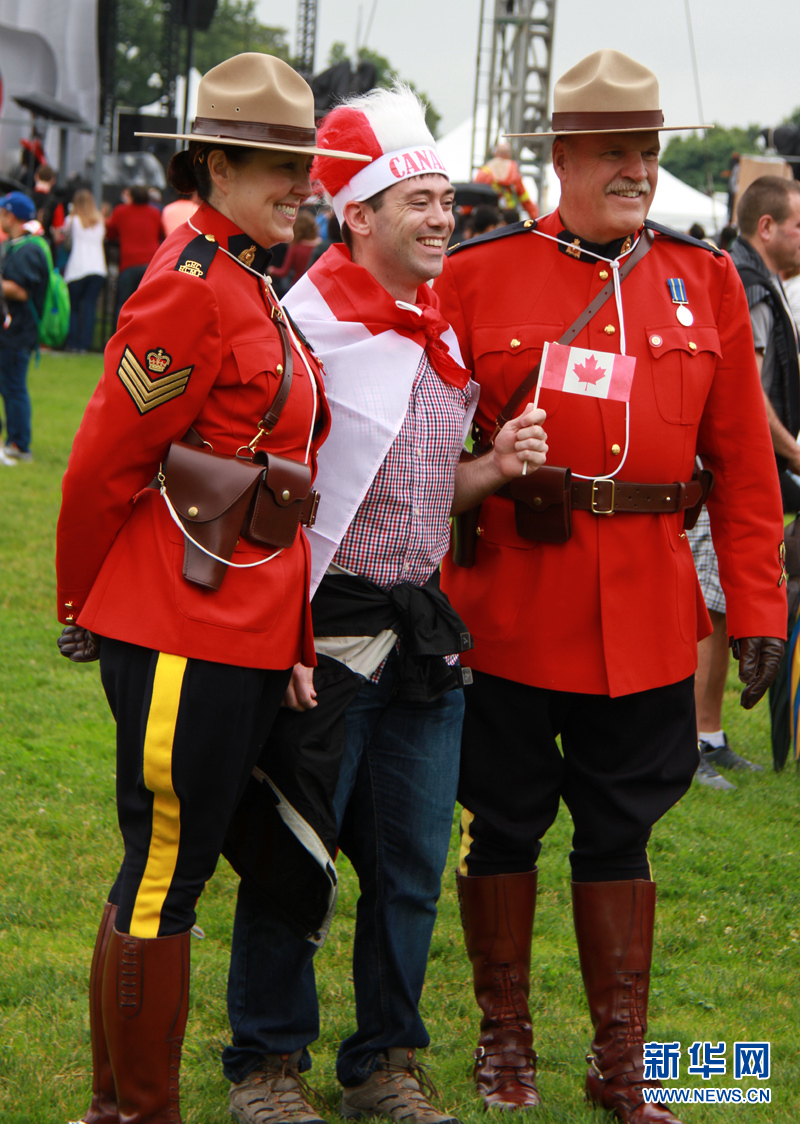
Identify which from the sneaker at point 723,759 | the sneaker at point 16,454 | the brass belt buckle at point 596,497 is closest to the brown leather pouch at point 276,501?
the brass belt buckle at point 596,497

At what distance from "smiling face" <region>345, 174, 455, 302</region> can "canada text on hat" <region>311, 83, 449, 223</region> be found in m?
0.02

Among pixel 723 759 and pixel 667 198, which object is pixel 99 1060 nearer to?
pixel 723 759

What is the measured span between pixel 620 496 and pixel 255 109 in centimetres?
107

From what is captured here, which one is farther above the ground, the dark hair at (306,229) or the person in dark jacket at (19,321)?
the dark hair at (306,229)

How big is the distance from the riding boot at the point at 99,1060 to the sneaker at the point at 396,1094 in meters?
0.57

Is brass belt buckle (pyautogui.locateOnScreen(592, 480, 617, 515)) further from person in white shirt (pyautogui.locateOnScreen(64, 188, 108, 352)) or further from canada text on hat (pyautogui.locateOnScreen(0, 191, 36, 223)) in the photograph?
person in white shirt (pyautogui.locateOnScreen(64, 188, 108, 352))

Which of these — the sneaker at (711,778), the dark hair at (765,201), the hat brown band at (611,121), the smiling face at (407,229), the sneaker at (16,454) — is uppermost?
the dark hair at (765,201)

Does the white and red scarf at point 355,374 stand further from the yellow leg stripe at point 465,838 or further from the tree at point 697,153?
the tree at point 697,153

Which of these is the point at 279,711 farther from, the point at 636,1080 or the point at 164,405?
the point at 636,1080

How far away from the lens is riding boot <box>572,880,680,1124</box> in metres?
2.77

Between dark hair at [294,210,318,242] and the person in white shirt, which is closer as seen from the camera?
dark hair at [294,210,318,242]

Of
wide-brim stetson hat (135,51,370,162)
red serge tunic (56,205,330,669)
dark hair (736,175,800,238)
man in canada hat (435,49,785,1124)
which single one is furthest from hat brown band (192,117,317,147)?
dark hair (736,175,800,238)

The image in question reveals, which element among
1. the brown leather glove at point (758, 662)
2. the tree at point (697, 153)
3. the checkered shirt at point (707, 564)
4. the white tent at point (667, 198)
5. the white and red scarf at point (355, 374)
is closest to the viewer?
the white and red scarf at point (355, 374)

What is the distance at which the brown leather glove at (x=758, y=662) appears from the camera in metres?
2.87
